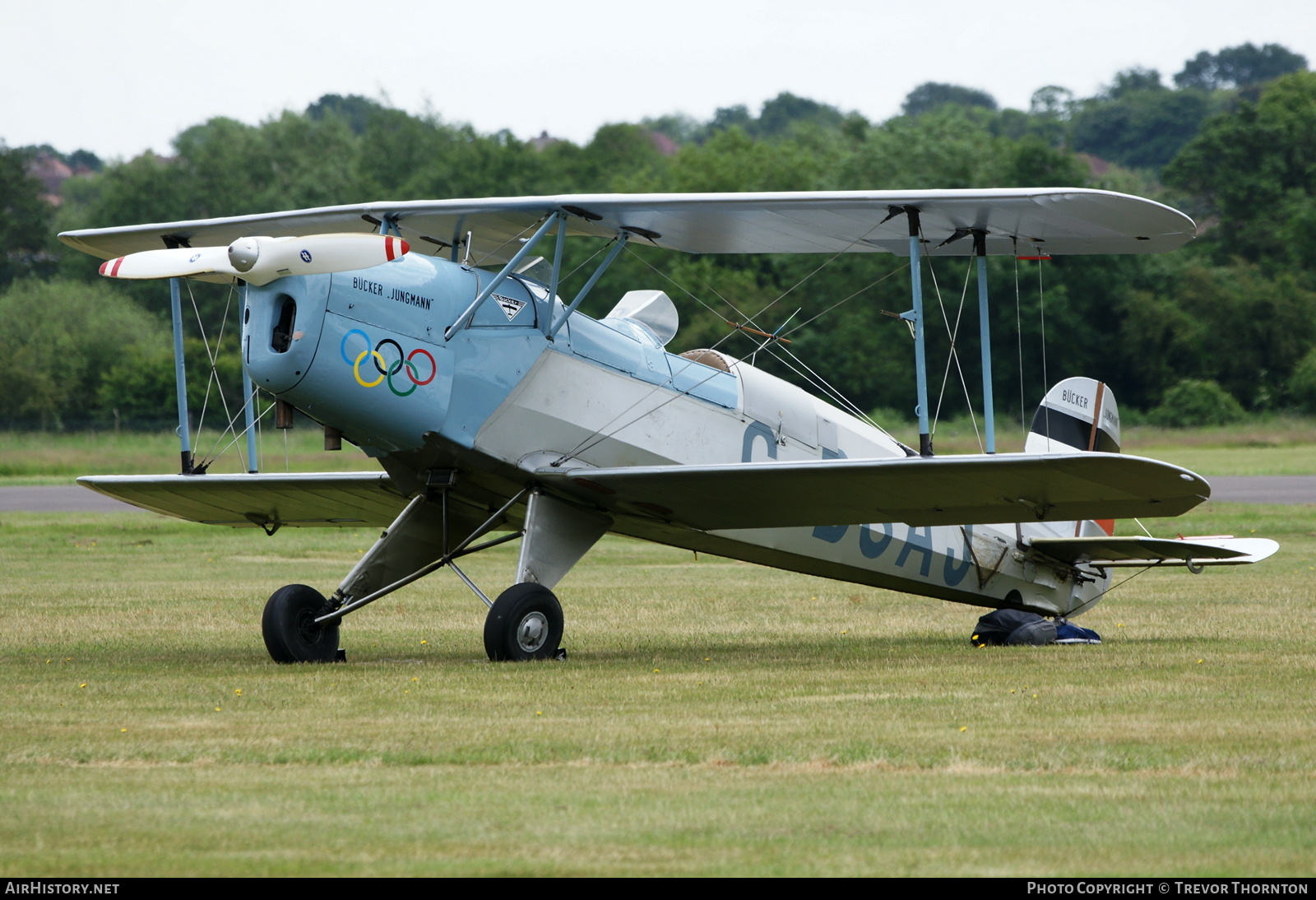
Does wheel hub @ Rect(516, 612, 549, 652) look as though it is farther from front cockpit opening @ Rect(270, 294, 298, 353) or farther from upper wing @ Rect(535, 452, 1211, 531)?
front cockpit opening @ Rect(270, 294, 298, 353)

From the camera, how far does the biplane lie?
9.66 meters

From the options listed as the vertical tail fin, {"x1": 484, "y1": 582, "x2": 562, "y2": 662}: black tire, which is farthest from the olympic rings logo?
the vertical tail fin

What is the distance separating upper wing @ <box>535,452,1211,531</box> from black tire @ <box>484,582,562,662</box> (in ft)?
2.78

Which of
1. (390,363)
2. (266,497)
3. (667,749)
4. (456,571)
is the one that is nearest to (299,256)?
(390,363)

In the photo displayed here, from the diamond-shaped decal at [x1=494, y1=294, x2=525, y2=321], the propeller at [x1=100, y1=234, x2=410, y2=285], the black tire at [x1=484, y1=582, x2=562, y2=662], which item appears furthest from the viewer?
the diamond-shaped decal at [x1=494, y1=294, x2=525, y2=321]

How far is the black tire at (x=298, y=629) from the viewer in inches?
415

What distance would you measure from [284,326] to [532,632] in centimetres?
245

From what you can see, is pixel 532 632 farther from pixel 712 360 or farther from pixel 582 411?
pixel 712 360

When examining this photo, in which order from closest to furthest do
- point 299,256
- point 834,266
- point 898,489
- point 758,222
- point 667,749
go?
point 667,749
point 299,256
point 898,489
point 758,222
point 834,266

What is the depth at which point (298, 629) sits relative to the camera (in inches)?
420

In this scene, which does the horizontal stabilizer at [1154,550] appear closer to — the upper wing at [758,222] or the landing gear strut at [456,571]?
the upper wing at [758,222]

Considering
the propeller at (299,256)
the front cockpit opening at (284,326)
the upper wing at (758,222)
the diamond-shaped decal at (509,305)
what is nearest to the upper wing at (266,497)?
the upper wing at (758,222)

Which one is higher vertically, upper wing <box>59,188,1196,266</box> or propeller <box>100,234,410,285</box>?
upper wing <box>59,188,1196,266</box>

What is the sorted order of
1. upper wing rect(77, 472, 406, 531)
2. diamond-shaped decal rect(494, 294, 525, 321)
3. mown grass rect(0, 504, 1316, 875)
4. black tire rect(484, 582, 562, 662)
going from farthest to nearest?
upper wing rect(77, 472, 406, 531)
diamond-shaped decal rect(494, 294, 525, 321)
black tire rect(484, 582, 562, 662)
mown grass rect(0, 504, 1316, 875)
